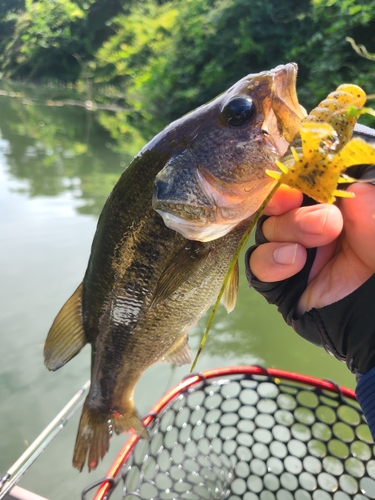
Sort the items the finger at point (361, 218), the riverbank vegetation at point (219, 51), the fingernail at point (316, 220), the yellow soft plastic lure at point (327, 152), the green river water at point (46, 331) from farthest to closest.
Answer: the riverbank vegetation at point (219, 51)
the green river water at point (46, 331)
the finger at point (361, 218)
the fingernail at point (316, 220)
the yellow soft plastic lure at point (327, 152)

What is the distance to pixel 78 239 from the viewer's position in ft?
14.7

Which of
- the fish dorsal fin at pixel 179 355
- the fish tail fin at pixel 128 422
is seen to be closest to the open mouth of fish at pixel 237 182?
the fish dorsal fin at pixel 179 355

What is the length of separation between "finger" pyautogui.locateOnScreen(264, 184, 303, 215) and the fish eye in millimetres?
208

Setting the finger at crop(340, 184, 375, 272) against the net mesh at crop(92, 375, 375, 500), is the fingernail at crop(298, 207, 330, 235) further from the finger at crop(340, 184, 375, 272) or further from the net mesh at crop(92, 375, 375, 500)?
the net mesh at crop(92, 375, 375, 500)

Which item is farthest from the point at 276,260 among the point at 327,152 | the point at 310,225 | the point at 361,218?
the point at 327,152

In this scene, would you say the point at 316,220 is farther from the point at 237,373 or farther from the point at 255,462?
the point at 255,462

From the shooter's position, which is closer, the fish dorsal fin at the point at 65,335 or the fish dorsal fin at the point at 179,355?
Answer: the fish dorsal fin at the point at 65,335

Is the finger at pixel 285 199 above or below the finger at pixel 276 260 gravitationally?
above

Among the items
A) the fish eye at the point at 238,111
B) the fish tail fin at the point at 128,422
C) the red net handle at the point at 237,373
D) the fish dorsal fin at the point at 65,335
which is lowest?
the red net handle at the point at 237,373

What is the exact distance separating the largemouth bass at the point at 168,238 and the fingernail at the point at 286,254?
0.43ft

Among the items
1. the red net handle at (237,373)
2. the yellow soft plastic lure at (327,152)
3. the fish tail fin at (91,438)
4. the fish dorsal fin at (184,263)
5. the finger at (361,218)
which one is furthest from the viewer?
the red net handle at (237,373)

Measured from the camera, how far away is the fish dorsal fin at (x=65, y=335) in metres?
1.43

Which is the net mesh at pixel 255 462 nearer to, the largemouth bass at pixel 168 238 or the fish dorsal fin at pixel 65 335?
the largemouth bass at pixel 168 238

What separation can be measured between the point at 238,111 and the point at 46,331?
8.83 feet
